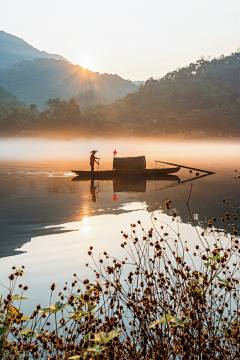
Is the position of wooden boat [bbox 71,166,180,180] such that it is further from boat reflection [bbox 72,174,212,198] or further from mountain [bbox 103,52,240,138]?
mountain [bbox 103,52,240,138]

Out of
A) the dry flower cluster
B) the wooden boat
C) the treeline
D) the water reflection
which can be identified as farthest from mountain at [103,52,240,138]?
the dry flower cluster

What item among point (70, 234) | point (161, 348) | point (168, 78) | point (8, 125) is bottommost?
point (70, 234)

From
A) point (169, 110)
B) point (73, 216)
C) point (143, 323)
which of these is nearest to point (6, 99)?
point (169, 110)

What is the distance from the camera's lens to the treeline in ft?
433

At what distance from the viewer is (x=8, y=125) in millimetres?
130500

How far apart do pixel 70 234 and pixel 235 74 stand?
176 metres

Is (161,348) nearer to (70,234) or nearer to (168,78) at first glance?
(70,234)

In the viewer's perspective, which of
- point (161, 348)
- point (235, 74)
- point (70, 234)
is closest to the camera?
point (161, 348)

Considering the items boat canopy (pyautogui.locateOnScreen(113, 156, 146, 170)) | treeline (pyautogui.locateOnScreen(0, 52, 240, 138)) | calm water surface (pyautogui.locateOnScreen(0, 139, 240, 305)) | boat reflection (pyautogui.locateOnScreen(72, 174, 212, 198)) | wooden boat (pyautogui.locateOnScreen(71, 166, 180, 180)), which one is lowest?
calm water surface (pyautogui.locateOnScreen(0, 139, 240, 305))

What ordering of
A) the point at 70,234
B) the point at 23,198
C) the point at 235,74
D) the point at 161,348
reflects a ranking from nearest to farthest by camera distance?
the point at 161,348 → the point at 70,234 → the point at 23,198 → the point at 235,74

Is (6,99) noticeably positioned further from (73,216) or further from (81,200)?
(73,216)

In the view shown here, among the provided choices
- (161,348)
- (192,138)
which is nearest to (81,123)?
(192,138)

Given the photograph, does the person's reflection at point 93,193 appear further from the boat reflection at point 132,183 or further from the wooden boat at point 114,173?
the wooden boat at point 114,173

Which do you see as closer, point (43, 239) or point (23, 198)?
point (43, 239)
